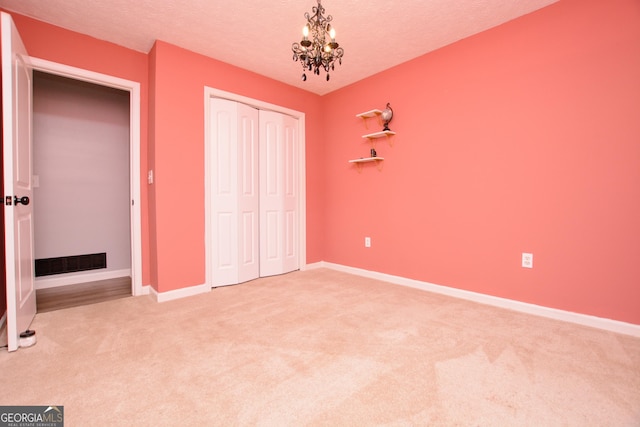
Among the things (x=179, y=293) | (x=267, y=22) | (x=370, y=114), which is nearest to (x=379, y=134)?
(x=370, y=114)

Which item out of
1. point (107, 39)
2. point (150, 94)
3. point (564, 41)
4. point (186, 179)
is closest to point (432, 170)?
point (564, 41)

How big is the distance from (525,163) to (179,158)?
330 centimetres

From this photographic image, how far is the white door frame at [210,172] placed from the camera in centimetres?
319

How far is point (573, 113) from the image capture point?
2.26m

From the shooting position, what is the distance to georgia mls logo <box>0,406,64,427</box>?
4.18 ft

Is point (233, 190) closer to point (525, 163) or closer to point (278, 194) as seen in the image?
point (278, 194)

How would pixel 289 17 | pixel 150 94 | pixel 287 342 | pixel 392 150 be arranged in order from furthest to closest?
pixel 392 150 → pixel 150 94 → pixel 289 17 → pixel 287 342

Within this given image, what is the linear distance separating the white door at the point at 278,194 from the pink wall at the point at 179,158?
778 mm

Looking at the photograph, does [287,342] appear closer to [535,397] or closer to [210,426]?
[210,426]

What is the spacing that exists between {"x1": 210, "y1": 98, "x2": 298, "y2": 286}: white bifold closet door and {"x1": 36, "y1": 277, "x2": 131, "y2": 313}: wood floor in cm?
111

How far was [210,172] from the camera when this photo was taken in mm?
3234

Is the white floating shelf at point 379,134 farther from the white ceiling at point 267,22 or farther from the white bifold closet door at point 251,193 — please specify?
the white bifold closet door at point 251,193

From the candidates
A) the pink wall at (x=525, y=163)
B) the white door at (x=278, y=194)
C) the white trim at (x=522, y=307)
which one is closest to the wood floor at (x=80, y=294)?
the white door at (x=278, y=194)

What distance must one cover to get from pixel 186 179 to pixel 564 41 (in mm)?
3603
